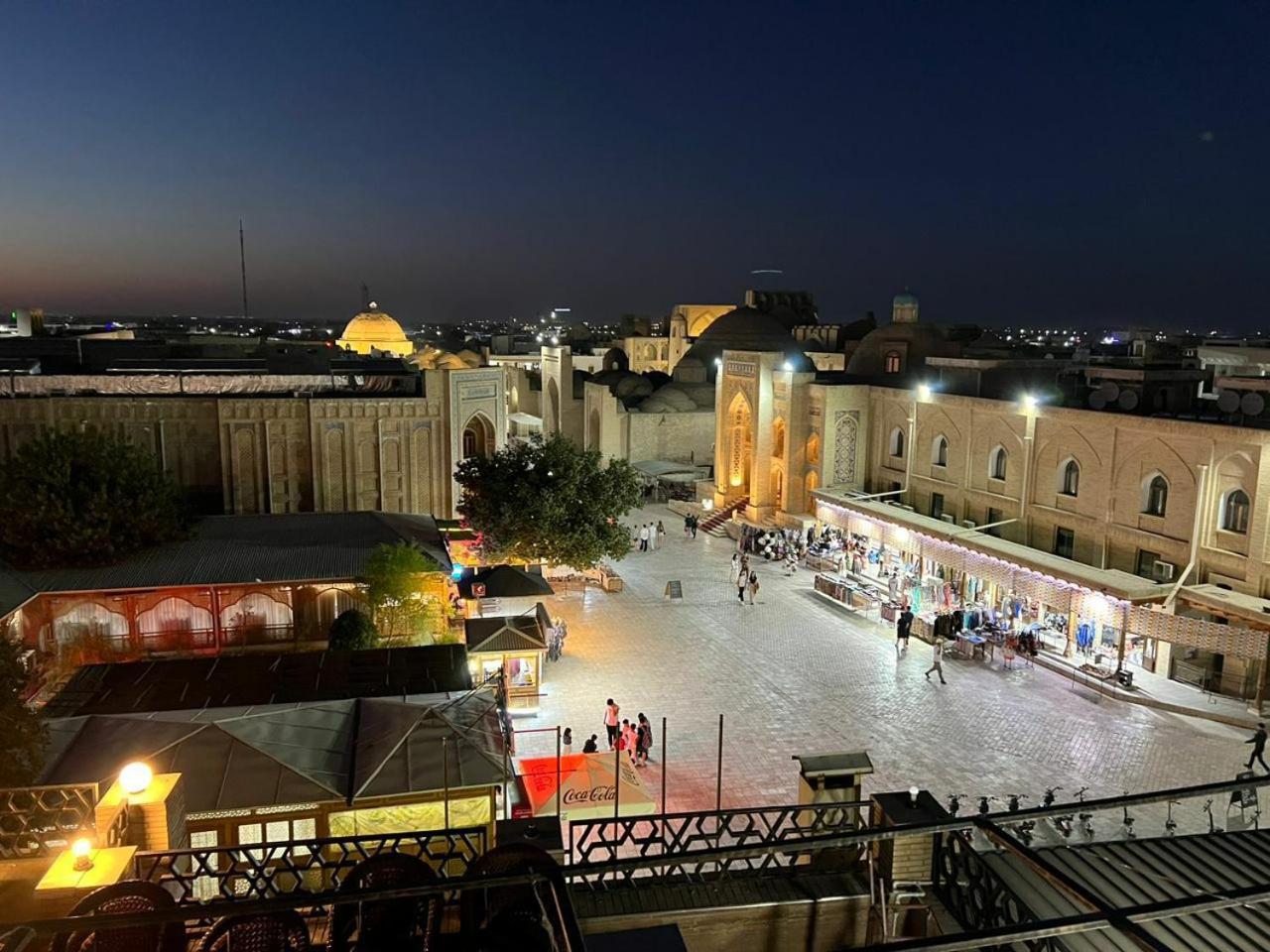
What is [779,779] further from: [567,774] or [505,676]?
[505,676]

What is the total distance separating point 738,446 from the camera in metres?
33.6

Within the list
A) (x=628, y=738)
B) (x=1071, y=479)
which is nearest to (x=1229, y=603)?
(x=1071, y=479)

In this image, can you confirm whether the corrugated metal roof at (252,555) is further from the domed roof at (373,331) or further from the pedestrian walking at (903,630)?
the domed roof at (373,331)

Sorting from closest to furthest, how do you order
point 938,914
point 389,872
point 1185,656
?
point 389,872 → point 938,914 → point 1185,656

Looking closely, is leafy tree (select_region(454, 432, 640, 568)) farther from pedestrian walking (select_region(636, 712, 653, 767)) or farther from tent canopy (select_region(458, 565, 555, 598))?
pedestrian walking (select_region(636, 712, 653, 767))

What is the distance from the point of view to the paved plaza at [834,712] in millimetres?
13742

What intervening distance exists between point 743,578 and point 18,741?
17558mm

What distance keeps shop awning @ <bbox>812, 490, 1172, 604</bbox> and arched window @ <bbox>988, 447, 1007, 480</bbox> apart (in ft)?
5.51

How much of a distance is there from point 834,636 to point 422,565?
913cm

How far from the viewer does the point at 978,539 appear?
70.3 ft

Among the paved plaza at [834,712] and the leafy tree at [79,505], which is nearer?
the paved plaza at [834,712]

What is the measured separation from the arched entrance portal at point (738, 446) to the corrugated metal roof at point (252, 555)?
14.2 metres

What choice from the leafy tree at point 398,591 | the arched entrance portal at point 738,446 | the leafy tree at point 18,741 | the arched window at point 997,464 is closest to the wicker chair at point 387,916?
the leafy tree at point 18,741

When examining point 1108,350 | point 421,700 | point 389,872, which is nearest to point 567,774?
point 421,700
